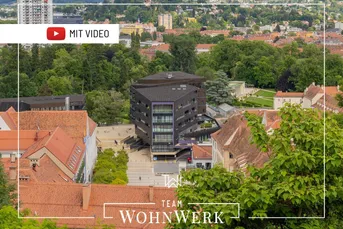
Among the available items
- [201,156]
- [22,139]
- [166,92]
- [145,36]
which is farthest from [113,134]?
[145,36]

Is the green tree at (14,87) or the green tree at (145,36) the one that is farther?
the green tree at (145,36)

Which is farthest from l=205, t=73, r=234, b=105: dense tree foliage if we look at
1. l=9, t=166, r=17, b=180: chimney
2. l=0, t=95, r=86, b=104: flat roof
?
l=9, t=166, r=17, b=180: chimney

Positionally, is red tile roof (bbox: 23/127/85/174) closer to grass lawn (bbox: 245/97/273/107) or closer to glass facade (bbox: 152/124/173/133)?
glass facade (bbox: 152/124/173/133)

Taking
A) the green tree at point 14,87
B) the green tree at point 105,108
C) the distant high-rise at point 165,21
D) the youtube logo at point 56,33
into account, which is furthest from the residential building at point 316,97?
the distant high-rise at point 165,21

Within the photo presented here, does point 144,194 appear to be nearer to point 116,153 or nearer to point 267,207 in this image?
point 267,207

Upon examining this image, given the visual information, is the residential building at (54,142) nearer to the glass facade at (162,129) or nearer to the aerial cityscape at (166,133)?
the aerial cityscape at (166,133)

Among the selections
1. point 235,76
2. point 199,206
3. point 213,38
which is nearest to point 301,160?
point 199,206
